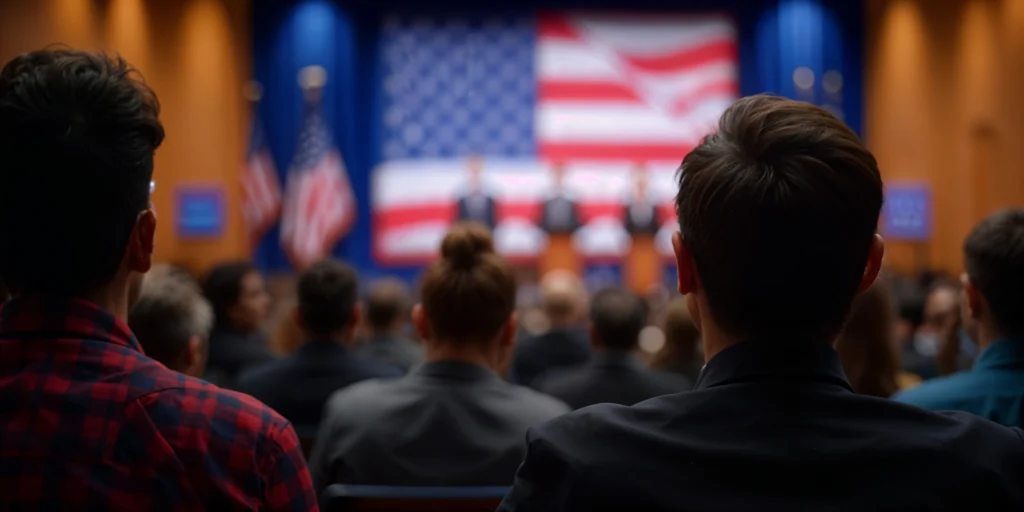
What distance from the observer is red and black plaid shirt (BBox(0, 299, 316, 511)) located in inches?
39.7

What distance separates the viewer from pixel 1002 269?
196cm

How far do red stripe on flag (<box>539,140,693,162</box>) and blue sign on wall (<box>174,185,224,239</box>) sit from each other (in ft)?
14.1

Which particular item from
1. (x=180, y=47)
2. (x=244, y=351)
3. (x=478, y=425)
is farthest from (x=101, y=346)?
(x=180, y=47)

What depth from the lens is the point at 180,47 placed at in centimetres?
1080

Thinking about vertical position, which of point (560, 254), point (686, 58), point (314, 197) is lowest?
point (560, 254)

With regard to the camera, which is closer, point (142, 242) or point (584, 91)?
point (142, 242)

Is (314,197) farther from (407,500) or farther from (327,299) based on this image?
(407,500)

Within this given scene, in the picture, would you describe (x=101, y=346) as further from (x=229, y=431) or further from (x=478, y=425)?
(x=478, y=425)

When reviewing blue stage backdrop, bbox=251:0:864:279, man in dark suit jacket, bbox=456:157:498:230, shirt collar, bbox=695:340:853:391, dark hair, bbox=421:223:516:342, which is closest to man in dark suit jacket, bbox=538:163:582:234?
man in dark suit jacket, bbox=456:157:498:230

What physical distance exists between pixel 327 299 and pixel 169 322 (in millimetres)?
1245

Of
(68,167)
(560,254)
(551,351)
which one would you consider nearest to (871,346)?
(68,167)

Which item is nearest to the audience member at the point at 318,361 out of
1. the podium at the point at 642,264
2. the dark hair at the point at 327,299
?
the dark hair at the point at 327,299

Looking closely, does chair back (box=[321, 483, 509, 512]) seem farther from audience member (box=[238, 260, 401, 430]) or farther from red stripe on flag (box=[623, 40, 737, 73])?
red stripe on flag (box=[623, 40, 737, 73])

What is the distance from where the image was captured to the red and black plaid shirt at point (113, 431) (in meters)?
1.01
